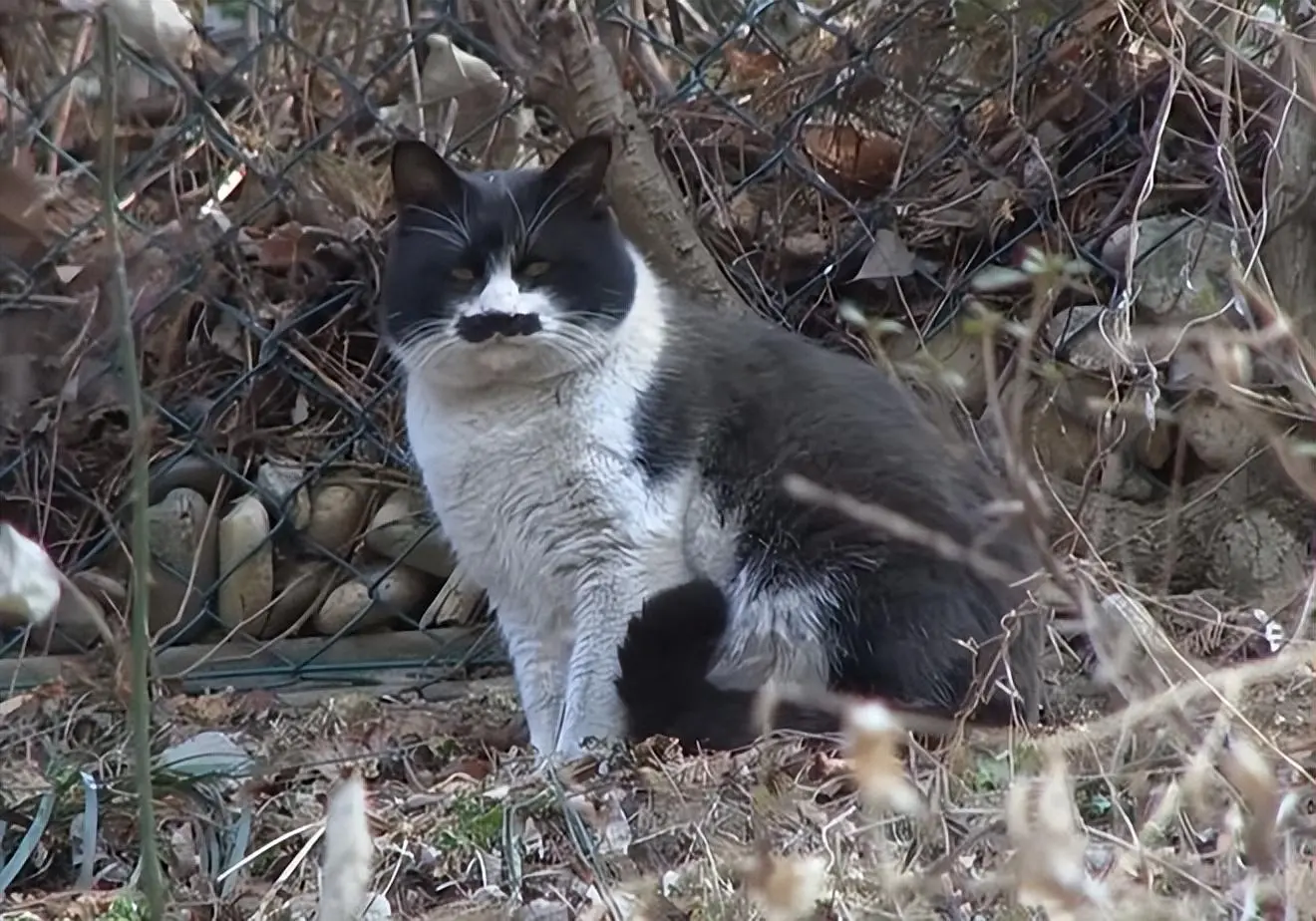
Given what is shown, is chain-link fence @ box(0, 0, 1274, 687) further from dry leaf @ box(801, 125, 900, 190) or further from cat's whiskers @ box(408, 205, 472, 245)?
cat's whiskers @ box(408, 205, 472, 245)

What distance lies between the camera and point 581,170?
2.51m

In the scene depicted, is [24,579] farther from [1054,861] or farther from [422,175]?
[422,175]

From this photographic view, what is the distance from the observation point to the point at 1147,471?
9.51 ft

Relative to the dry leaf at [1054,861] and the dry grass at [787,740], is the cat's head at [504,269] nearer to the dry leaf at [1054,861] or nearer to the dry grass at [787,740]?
the dry grass at [787,740]

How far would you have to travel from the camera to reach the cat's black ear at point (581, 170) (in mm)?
2482

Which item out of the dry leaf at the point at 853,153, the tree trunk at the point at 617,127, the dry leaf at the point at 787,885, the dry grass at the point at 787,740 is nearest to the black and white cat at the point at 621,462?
the dry grass at the point at 787,740

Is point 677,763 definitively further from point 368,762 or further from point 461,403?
point 461,403

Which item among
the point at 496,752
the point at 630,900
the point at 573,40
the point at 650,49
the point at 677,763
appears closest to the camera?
the point at 630,900

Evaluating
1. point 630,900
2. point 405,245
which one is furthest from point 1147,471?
point 630,900

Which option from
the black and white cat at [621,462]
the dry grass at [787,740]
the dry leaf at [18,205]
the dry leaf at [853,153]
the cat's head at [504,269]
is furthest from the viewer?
the dry leaf at [853,153]

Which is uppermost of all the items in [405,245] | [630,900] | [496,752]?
[405,245]

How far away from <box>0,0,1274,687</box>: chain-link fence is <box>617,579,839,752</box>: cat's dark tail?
2.26ft

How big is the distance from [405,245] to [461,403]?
0.23 m

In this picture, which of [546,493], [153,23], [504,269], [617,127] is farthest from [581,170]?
[153,23]
